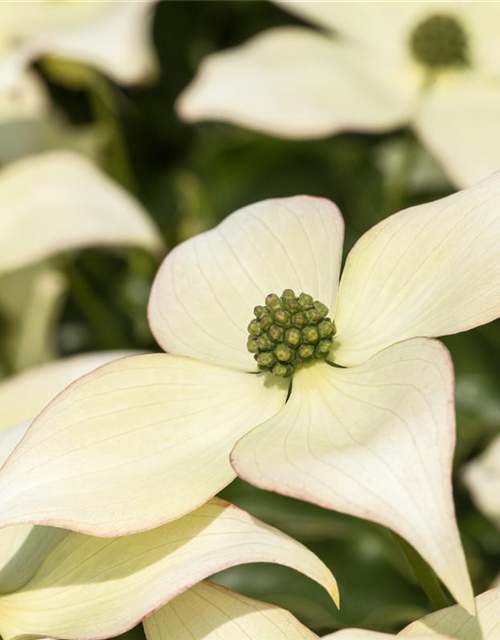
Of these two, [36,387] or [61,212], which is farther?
[61,212]

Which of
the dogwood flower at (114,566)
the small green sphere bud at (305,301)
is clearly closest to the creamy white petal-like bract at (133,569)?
the dogwood flower at (114,566)

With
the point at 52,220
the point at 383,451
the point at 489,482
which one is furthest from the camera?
the point at 52,220

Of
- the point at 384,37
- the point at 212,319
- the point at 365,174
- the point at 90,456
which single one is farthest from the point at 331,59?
the point at 90,456

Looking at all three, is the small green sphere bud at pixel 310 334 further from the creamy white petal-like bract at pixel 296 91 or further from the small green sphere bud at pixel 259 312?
the creamy white petal-like bract at pixel 296 91

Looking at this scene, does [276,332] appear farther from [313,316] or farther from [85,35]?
[85,35]

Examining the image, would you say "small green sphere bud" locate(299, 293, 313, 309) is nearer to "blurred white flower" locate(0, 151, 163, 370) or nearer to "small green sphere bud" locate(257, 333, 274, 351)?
"small green sphere bud" locate(257, 333, 274, 351)

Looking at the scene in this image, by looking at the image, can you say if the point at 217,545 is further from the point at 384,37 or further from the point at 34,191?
the point at 384,37

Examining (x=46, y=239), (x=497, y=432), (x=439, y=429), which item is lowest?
(x=497, y=432)

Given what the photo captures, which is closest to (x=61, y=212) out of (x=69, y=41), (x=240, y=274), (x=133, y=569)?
(x=69, y=41)
